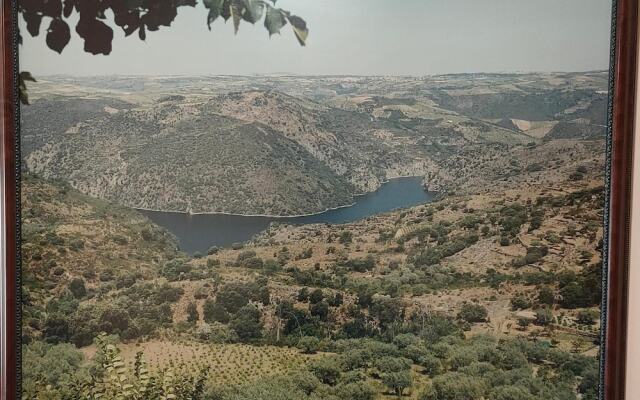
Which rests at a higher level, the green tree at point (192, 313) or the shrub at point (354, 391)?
the green tree at point (192, 313)

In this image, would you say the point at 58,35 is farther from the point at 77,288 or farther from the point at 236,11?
the point at 77,288

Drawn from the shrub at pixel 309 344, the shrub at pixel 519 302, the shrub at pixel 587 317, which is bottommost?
the shrub at pixel 309 344

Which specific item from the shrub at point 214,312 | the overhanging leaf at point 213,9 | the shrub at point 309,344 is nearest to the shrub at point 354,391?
the shrub at point 309,344

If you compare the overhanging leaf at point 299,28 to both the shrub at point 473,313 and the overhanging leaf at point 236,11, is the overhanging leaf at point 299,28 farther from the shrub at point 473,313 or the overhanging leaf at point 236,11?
the shrub at point 473,313

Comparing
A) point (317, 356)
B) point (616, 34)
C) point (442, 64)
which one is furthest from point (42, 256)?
point (616, 34)

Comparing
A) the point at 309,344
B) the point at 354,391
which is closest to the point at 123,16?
the point at 309,344

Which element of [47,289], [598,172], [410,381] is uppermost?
[598,172]

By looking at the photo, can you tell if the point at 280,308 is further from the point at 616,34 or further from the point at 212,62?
the point at 616,34
